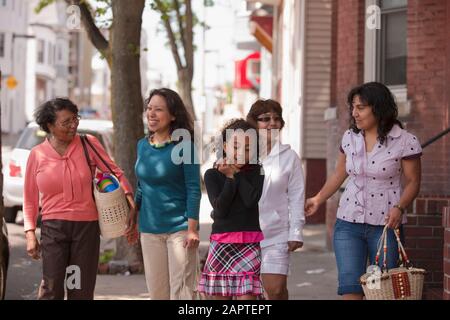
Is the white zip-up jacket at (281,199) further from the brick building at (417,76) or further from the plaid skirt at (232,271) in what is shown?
the brick building at (417,76)

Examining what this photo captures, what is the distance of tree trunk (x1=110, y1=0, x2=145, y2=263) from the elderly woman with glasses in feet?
17.9

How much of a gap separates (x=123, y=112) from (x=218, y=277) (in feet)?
20.9

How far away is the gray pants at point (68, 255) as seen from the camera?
7547 millimetres

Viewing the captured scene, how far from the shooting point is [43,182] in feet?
25.0

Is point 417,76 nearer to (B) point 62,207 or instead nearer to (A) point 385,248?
(A) point 385,248

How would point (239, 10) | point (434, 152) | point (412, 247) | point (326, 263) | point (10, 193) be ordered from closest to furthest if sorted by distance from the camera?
point (412, 247) → point (434, 152) → point (326, 263) → point (10, 193) → point (239, 10)

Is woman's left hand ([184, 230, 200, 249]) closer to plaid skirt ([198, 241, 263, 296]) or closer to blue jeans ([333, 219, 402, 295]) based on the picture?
plaid skirt ([198, 241, 263, 296])

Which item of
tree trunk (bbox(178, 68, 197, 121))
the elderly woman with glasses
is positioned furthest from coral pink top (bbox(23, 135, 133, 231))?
tree trunk (bbox(178, 68, 197, 121))

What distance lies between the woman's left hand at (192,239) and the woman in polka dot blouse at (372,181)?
89 centimetres

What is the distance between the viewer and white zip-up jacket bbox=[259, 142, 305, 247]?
25.4 feet

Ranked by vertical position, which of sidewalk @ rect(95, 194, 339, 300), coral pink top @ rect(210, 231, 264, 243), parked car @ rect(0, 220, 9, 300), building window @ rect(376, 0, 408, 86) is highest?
building window @ rect(376, 0, 408, 86)

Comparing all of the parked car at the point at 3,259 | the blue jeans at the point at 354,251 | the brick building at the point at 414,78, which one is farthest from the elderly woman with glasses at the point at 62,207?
the brick building at the point at 414,78

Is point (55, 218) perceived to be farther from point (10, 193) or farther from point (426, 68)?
point (10, 193)
